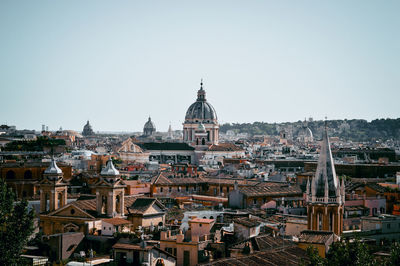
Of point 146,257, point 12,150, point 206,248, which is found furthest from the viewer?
point 12,150

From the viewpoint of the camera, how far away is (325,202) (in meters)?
33.7

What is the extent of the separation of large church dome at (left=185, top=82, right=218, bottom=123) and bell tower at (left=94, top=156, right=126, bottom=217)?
77867mm

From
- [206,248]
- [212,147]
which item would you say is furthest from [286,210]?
[212,147]

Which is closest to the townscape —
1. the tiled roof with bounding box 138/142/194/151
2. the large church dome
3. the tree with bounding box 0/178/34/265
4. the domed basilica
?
the tree with bounding box 0/178/34/265

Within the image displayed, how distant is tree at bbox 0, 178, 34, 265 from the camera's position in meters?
27.8

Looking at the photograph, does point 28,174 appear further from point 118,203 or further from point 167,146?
point 167,146

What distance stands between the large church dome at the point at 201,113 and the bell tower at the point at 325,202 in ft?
260

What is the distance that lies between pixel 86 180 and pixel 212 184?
983cm

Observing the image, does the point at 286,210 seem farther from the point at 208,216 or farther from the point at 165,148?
the point at 165,148

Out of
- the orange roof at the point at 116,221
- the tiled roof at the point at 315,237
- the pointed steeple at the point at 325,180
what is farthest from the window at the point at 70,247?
the pointed steeple at the point at 325,180

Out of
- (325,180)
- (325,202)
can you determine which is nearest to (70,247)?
(325,202)

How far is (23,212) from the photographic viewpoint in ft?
103

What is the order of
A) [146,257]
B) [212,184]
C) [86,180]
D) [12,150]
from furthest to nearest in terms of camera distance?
[12,150]
[212,184]
[86,180]
[146,257]

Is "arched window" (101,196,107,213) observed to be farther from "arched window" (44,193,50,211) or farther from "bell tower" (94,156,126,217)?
"arched window" (44,193,50,211)
